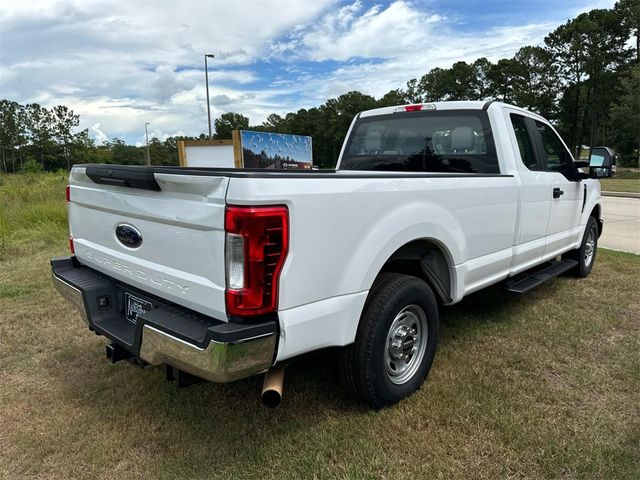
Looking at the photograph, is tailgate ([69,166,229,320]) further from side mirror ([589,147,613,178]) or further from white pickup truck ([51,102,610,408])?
side mirror ([589,147,613,178])

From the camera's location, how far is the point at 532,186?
4.04 metres

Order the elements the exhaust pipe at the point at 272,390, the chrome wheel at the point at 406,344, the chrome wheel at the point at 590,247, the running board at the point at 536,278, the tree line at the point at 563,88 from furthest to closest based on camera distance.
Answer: the tree line at the point at 563,88 → the chrome wheel at the point at 590,247 → the running board at the point at 536,278 → the chrome wheel at the point at 406,344 → the exhaust pipe at the point at 272,390

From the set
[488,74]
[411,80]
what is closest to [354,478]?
[488,74]

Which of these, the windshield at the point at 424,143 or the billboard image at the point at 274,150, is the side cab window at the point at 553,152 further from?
the billboard image at the point at 274,150

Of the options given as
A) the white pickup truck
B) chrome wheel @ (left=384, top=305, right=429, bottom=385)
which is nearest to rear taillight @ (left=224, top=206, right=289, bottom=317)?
the white pickup truck

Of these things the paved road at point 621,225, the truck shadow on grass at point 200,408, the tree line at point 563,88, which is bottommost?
the paved road at point 621,225

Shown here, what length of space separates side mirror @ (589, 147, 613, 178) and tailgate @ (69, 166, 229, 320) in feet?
15.4

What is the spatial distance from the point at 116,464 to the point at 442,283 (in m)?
2.26

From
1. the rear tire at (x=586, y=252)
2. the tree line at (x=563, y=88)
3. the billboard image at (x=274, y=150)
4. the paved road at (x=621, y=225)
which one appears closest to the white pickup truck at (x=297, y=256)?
the rear tire at (x=586, y=252)

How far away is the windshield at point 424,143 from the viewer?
403cm

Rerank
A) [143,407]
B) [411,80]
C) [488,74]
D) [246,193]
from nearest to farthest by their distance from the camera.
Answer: [246,193], [143,407], [488,74], [411,80]

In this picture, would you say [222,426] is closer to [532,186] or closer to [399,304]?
[399,304]

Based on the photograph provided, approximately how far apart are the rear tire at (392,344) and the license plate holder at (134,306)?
3.74ft

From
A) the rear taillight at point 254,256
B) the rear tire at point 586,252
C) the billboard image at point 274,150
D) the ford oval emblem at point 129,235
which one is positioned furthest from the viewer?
the billboard image at point 274,150
